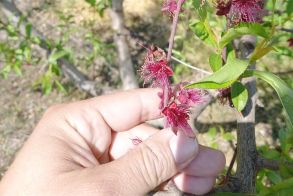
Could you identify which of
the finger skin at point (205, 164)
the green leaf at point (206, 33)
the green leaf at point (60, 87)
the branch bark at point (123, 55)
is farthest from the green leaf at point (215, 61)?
the green leaf at point (60, 87)

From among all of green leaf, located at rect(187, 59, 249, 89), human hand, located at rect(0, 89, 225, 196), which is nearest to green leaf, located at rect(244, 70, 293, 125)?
green leaf, located at rect(187, 59, 249, 89)

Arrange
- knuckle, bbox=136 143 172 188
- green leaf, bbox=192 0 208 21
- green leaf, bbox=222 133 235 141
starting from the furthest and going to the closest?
green leaf, bbox=222 133 235 141, knuckle, bbox=136 143 172 188, green leaf, bbox=192 0 208 21

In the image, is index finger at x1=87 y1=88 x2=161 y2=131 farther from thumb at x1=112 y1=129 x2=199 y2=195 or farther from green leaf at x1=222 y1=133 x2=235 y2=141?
green leaf at x1=222 y1=133 x2=235 y2=141

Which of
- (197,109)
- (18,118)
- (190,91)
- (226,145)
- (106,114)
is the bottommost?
(226,145)

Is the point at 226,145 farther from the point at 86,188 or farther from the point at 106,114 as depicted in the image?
the point at 86,188

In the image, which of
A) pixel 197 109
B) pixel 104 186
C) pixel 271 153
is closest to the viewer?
pixel 104 186

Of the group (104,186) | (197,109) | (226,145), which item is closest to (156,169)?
(104,186)
